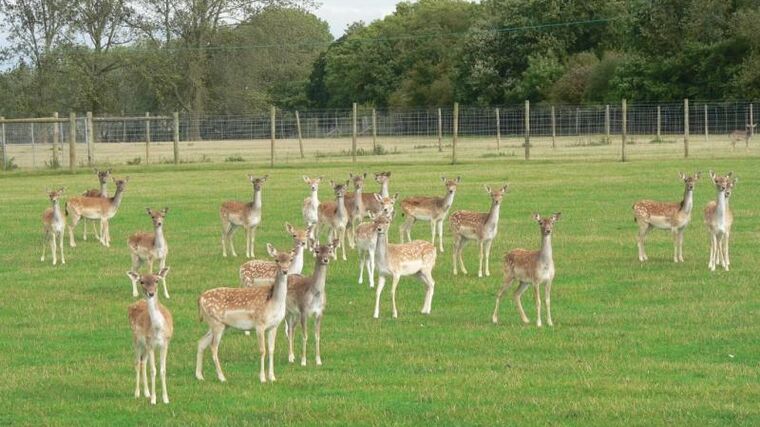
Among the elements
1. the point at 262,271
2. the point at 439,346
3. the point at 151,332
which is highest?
the point at 262,271

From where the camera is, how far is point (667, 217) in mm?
17812

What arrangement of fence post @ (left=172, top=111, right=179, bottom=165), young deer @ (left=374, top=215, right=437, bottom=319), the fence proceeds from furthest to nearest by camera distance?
the fence → fence post @ (left=172, top=111, right=179, bottom=165) → young deer @ (left=374, top=215, right=437, bottom=319)

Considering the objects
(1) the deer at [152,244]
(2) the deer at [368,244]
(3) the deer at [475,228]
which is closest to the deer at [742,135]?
(3) the deer at [475,228]

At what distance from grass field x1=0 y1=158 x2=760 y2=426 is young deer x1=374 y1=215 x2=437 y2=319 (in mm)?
273

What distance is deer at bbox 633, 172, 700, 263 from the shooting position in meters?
17.7

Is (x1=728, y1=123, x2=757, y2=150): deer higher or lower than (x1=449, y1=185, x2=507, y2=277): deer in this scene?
higher

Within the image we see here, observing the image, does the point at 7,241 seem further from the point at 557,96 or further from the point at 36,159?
the point at 557,96

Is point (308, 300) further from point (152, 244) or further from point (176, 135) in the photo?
point (176, 135)

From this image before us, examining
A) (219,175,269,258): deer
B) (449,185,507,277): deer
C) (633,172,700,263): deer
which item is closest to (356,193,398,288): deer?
(449,185,507,277): deer

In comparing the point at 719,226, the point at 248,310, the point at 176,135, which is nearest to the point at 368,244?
the point at 719,226

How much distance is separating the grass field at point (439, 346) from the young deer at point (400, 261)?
0.89 ft

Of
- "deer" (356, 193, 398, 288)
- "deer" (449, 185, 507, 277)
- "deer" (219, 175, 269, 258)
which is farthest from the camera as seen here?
→ "deer" (219, 175, 269, 258)

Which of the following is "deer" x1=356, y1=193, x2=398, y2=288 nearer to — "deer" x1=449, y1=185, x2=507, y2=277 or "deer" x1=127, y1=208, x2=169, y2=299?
"deer" x1=449, y1=185, x2=507, y2=277

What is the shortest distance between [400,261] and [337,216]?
471 cm
